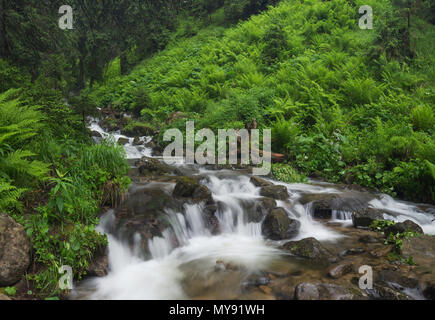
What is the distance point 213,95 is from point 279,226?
923cm

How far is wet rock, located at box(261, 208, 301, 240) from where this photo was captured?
16.8ft

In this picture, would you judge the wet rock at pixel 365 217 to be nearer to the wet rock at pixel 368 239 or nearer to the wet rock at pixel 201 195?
the wet rock at pixel 368 239

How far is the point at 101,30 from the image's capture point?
20.9 meters

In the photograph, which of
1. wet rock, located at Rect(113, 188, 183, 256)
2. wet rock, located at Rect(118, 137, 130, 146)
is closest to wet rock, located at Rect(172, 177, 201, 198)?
wet rock, located at Rect(113, 188, 183, 256)

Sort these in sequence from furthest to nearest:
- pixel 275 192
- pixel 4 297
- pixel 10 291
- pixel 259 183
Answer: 1. pixel 259 183
2. pixel 275 192
3. pixel 10 291
4. pixel 4 297

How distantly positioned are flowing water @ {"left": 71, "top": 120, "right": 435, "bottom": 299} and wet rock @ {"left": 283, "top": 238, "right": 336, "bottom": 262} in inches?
7.2

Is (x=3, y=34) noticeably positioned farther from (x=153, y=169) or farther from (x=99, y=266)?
(x=99, y=266)

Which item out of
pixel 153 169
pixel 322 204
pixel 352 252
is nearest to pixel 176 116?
pixel 153 169

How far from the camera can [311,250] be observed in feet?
14.4

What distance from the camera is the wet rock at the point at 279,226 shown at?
16.8 ft

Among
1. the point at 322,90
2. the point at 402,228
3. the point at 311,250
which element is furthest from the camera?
the point at 322,90

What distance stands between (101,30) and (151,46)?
356 centimetres

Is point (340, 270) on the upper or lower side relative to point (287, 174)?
lower

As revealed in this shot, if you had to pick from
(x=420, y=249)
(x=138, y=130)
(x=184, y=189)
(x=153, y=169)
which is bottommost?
(x=420, y=249)
